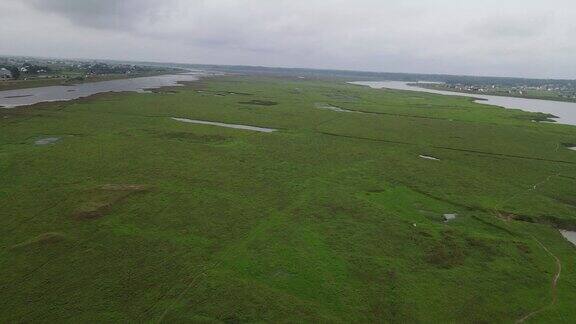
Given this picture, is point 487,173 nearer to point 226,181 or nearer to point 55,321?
point 226,181

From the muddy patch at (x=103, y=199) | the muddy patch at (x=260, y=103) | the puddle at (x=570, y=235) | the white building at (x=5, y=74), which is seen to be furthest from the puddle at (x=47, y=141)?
the white building at (x=5, y=74)

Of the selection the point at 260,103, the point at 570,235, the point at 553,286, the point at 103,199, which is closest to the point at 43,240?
the point at 103,199

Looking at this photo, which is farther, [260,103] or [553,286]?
[260,103]

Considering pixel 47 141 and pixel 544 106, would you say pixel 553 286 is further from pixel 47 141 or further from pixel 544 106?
pixel 544 106

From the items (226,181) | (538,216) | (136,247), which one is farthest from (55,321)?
(538,216)

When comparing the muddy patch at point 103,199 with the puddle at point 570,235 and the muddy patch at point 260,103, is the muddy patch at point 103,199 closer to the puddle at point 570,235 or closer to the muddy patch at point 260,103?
the puddle at point 570,235

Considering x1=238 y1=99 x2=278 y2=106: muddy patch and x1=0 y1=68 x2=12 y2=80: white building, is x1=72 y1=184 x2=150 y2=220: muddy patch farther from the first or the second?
x1=0 y1=68 x2=12 y2=80: white building

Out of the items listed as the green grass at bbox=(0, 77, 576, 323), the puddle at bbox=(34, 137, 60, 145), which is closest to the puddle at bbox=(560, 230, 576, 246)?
the green grass at bbox=(0, 77, 576, 323)
